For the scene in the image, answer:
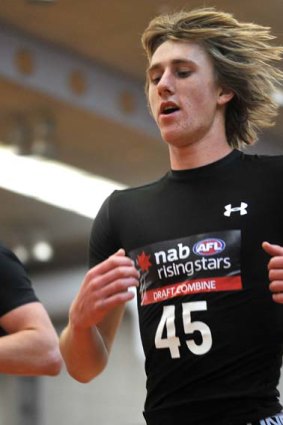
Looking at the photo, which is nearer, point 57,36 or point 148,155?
point 57,36

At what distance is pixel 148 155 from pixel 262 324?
10143 mm

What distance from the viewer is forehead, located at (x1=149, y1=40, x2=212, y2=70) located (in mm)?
3791

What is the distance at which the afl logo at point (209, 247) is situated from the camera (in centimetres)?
357

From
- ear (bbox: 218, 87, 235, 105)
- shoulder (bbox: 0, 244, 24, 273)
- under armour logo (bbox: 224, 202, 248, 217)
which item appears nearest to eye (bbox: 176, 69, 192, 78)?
ear (bbox: 218, 87, 235, 105)

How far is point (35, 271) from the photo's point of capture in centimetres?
1902

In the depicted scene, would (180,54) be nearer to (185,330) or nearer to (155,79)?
(155,79)

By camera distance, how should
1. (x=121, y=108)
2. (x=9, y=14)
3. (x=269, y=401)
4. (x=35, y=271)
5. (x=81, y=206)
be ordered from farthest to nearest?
(x=35, y=271) → (x=81, y=206) → (x=121, y=108) → (x=9, y=14) → (x=269, y=401)

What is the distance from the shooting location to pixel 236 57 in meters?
3.88

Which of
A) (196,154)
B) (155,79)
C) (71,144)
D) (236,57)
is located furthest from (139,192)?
(71,144)

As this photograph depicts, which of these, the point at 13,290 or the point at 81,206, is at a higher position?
the point at 81,206

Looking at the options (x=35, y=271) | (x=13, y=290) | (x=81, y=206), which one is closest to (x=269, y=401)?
(x=13, y=290)

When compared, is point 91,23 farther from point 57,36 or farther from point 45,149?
point 45,149

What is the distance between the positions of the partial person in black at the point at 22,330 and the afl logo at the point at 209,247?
0.78 meters

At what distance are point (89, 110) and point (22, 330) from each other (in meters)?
7.47
